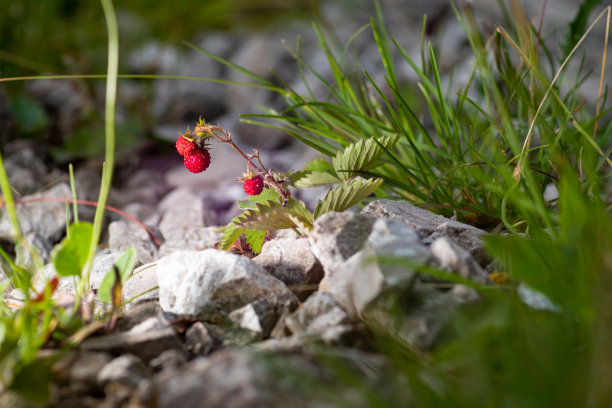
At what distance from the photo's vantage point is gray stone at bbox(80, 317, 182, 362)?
77 centimetres

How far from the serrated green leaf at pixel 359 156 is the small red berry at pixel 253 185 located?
0.18 metres

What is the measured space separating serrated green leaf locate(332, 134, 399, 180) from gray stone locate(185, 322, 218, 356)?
0.45 meters

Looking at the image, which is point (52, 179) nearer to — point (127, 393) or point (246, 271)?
point (246, 271)

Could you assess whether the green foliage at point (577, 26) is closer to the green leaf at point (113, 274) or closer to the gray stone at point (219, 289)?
the gray stone at point (219, 289)

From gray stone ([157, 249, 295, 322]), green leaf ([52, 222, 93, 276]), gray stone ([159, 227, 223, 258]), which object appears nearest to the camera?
green leaf ([52, 222, 93, 276])

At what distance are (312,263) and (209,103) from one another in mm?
1995

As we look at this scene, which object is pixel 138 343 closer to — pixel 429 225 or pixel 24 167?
pixel 429 225

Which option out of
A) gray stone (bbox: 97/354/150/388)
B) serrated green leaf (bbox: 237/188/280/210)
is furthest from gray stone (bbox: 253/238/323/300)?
gray stone (bbox: 97/354/150/388)

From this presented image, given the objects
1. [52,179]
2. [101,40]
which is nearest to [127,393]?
[52,179]

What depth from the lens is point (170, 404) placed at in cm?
60

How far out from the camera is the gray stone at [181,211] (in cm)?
161

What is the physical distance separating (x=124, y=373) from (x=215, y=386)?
0.16 m

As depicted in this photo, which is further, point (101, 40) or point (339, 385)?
point (101, 40)

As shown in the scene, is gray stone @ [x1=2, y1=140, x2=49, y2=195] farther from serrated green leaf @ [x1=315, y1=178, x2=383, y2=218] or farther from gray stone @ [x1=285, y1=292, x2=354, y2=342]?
gray stone @ [x1=285, y1=292, x2=354, y2=342]
